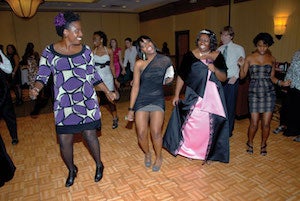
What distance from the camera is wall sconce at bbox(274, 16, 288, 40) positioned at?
588cm

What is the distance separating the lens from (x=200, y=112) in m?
2.79

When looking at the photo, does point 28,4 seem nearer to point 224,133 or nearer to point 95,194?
point 95,194

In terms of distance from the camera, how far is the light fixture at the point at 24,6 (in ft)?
14.2

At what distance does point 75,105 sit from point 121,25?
38.3 feet

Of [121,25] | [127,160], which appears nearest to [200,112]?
[127,160]

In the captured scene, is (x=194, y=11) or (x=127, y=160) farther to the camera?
(x=194, y=11)

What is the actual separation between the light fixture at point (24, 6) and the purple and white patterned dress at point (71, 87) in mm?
2789

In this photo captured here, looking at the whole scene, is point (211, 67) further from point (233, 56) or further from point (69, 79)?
point (69, 79)

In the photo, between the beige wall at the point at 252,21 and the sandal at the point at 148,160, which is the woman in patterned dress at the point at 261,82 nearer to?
the sandal at the point at 148,160

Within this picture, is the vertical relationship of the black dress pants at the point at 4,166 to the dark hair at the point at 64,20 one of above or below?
below

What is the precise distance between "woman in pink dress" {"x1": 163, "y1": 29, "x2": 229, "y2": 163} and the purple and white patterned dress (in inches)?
42.0

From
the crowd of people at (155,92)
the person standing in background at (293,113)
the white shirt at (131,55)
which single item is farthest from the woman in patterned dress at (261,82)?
the white shirt at (131,55)

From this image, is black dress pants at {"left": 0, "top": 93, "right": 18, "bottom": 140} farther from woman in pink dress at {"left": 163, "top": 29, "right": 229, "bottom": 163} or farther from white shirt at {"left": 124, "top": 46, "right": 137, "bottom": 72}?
white shirt at {"left": 124, "top": 46, "right": 137, "bottom": 72}

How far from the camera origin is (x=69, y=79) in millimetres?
2213
